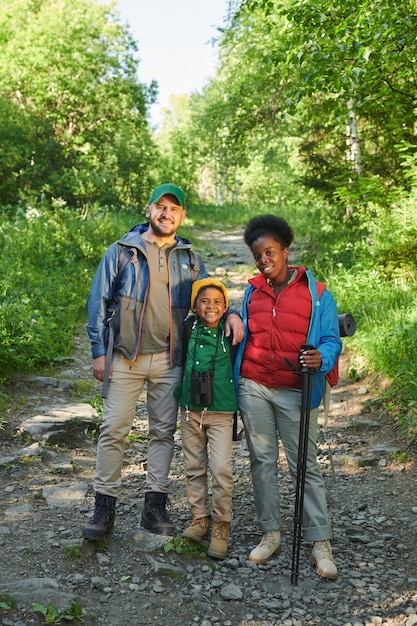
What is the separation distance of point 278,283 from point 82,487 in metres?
2.39

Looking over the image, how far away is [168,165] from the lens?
33469 millimetres

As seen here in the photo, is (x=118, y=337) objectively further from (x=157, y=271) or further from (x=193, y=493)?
(x=193, y=493)

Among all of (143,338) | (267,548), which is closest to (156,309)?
(143,338)

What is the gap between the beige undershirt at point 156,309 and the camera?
411 cm

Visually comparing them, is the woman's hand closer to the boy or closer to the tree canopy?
the boy

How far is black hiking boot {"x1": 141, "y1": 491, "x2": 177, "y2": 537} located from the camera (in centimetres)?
419

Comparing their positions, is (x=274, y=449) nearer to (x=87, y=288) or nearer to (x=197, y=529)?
(x=197, y=529)

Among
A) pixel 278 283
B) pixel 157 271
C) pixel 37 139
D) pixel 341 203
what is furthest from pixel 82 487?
pixel 37 139

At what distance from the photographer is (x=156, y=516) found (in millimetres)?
4230

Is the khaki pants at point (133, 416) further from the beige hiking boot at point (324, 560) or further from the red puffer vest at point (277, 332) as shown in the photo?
the beige hiking boot at point (324, 560)

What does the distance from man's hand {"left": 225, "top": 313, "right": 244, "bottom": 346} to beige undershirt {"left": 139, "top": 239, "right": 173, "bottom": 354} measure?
16.5 inches

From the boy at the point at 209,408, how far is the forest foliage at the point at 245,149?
106 inches

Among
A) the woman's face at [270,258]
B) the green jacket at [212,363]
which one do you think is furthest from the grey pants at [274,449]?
the woman's face at [270,258]

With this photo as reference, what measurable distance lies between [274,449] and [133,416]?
979mm
